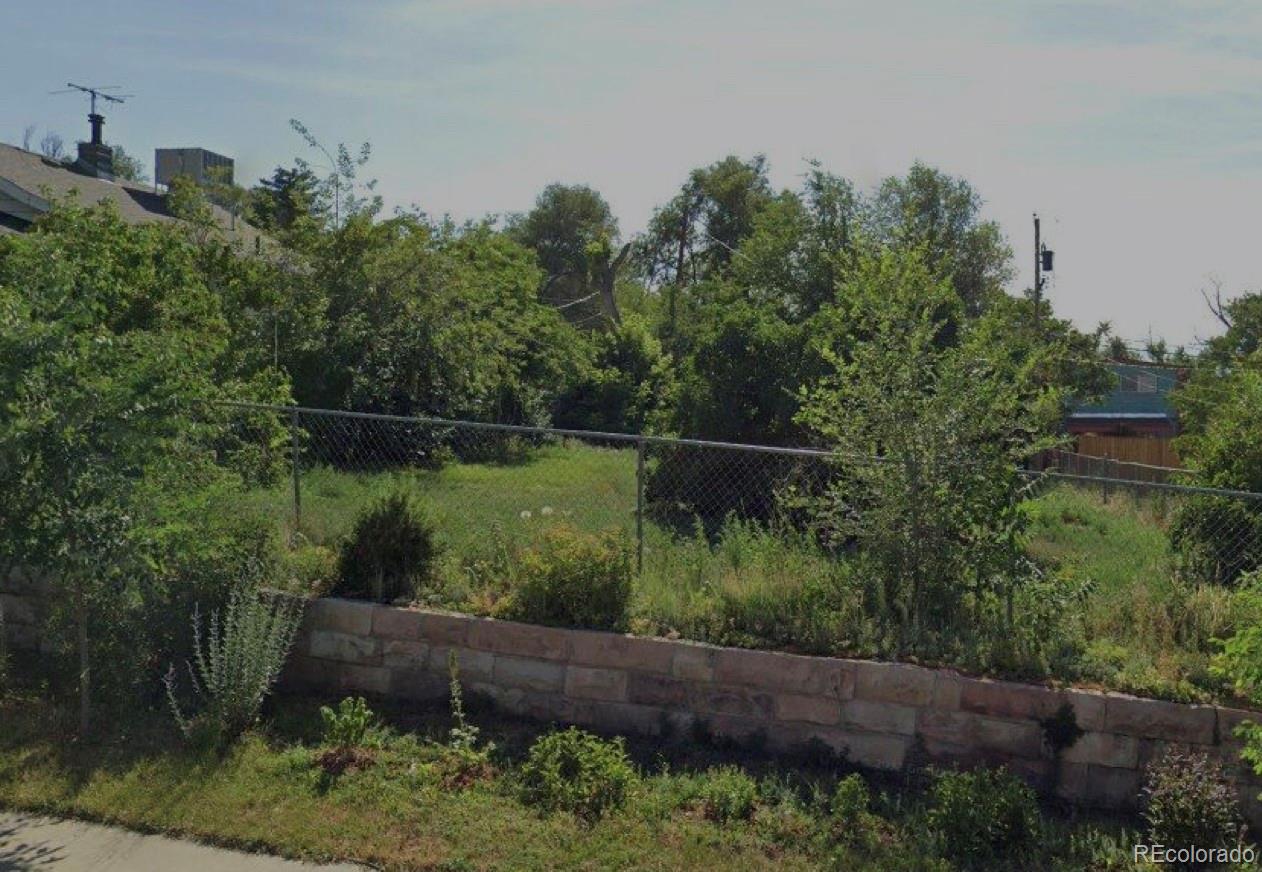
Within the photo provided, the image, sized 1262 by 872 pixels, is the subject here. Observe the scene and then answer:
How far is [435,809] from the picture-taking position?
5.18m

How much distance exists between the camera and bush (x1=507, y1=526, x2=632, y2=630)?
627 centimetres

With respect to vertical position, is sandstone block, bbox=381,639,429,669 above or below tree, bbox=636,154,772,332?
below

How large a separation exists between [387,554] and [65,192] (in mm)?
15942

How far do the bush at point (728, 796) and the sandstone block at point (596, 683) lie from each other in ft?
2.71

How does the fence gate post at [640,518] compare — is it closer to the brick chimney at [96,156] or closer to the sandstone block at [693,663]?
the sandstone block at [693,663]

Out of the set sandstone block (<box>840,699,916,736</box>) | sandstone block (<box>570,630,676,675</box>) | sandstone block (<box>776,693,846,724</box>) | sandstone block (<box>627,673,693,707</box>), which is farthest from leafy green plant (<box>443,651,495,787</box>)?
sandstone block (<box>840,699,916,736</box>)

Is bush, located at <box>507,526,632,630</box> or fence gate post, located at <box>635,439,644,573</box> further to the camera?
fence gate post, located at <box>635,439,644,573</box>

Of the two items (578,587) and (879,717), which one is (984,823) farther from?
(578,587)

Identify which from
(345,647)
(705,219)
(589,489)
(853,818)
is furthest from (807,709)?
(705,219)

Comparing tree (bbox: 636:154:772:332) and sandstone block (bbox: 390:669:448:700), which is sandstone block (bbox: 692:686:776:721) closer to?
sandstone block (bbox: 390:669:448:700)

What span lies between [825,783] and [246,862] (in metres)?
2.74

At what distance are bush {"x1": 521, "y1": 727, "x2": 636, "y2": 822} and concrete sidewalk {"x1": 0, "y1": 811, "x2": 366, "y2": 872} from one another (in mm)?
950

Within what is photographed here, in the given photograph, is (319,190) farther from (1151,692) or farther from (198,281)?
(1151,692)

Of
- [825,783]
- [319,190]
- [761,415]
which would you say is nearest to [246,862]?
[825,783]
